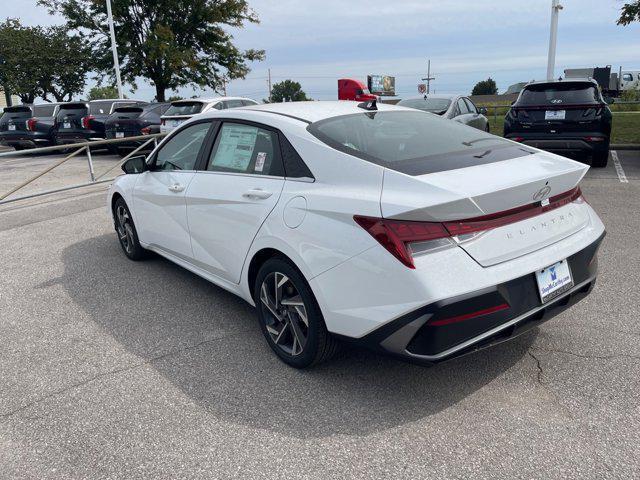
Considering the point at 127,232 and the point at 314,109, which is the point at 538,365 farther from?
the point at 127,232

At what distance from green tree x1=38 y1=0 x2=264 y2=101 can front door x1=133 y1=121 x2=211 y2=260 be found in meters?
22.3

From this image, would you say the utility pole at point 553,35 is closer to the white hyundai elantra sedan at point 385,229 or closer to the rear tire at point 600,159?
the rear tire at point 600,159

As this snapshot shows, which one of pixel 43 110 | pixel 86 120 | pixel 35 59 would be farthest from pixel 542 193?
pixel 35 59

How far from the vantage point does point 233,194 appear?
11.4 feet

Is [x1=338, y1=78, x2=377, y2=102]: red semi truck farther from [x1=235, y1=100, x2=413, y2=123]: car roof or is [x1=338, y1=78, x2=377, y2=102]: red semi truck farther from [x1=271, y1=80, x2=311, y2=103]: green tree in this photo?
[x1=271, y1=80, x2=311, y2=103]: green tree

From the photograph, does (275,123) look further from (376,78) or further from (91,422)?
(376,78)

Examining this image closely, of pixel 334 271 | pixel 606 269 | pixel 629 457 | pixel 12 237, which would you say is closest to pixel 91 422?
pixel 334 271

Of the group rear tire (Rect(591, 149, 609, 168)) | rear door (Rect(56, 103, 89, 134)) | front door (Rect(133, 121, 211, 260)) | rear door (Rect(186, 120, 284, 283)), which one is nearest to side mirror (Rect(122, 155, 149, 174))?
front door (Rect(133, 121, 211, 260))

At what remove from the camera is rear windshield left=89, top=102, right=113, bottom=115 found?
663 inches

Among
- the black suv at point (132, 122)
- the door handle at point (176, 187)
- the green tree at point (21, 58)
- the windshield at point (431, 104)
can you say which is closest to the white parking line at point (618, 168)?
the windshield at point (431, 104)

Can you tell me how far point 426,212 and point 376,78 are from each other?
59.9m

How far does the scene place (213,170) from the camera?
3.84 metres

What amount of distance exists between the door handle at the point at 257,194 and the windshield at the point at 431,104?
26.2ft

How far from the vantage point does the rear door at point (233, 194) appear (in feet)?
10.7
